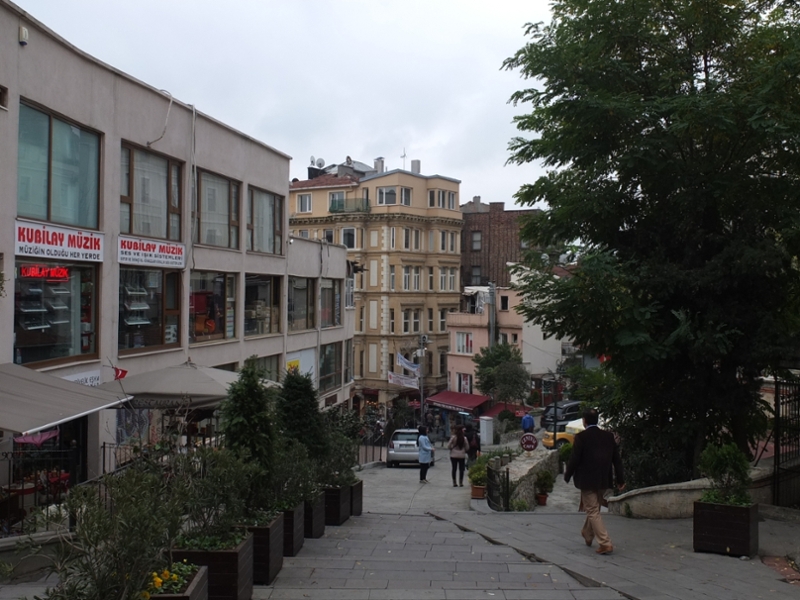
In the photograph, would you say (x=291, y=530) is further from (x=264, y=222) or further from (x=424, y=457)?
(x=264, y=222)

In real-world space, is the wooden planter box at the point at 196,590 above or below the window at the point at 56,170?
below

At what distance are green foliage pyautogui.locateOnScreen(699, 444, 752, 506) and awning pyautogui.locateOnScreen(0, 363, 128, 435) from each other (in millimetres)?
7135

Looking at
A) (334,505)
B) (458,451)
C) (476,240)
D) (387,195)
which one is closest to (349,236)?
(387,195)

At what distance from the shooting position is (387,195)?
6316cm

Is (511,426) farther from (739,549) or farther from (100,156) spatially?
(739,549)

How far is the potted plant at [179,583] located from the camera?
5516 mm

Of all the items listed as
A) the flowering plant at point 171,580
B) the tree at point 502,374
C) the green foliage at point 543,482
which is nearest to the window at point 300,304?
the green foliage at point 543,482

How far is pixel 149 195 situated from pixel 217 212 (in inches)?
157

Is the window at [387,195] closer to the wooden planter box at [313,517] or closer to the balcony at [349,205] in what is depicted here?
the balcony at [349,205]

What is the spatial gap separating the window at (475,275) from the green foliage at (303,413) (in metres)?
62.4

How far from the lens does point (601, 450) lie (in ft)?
32.2

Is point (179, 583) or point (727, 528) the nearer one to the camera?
point (179, 583)

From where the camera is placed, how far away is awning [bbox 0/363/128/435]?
8844mm

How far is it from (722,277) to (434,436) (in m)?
36.5
